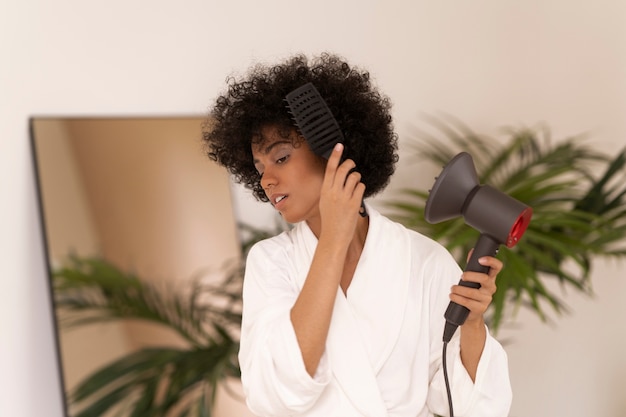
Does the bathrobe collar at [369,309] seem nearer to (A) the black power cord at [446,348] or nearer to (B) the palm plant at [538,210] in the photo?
(A) the black power cord at [446,348]

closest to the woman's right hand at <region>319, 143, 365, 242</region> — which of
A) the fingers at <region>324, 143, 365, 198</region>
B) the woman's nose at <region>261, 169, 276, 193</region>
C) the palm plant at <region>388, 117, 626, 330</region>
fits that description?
the fingers at <region>324, 143, 365, 198</region>

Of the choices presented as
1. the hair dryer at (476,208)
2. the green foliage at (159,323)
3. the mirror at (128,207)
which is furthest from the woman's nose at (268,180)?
the mirror at (128,207)

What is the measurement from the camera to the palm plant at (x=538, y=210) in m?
2.16

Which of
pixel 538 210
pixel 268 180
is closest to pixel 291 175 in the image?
pixel 268 180

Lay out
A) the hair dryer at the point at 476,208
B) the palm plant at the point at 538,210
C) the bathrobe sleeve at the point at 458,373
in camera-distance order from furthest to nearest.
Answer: the palm plant at the point at 538,210 → the bathrobe sleeve at the point at 458,373 → the hair dryer at the point at 476,208

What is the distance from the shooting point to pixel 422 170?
289 cm

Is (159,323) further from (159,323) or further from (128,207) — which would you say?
(128,207)

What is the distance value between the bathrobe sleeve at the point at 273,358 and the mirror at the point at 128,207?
1123 mm

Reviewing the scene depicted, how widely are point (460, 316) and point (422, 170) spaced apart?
1.79 meters

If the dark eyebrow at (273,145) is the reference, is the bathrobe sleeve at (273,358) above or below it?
below

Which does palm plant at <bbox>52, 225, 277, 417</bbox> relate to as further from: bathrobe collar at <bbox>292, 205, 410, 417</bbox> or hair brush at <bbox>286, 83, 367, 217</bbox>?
hair brush at <bbox>286, 83, 367, 217</bbox>

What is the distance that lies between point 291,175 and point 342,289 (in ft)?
0.59

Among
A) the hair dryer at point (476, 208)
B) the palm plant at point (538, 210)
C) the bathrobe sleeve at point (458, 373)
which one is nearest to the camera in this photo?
the hair dryer at point (476, 208)

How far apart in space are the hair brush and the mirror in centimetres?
123
